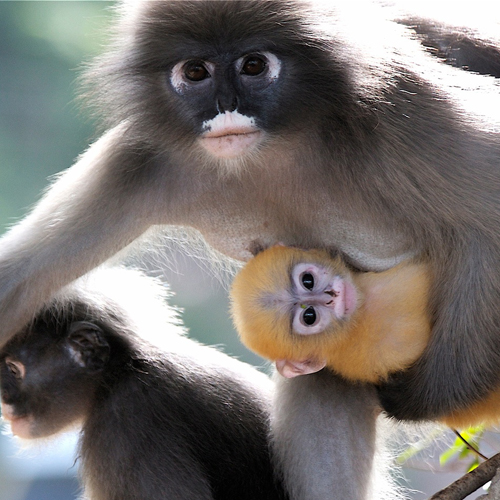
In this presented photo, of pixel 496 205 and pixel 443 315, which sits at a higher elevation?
pixel 496 205

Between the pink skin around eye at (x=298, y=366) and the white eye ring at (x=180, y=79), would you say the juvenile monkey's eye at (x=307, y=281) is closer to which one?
the pink skin around eye at (x=298, y=366)

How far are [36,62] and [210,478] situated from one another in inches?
131

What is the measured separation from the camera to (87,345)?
8.46 ft

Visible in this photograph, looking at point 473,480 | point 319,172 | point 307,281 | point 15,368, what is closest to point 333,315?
point 307,281

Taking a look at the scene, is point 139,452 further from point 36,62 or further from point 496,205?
point 36,62

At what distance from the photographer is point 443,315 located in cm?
220

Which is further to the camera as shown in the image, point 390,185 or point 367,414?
point 367,414

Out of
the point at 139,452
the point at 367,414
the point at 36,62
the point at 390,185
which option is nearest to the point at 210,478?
the point at 139,452

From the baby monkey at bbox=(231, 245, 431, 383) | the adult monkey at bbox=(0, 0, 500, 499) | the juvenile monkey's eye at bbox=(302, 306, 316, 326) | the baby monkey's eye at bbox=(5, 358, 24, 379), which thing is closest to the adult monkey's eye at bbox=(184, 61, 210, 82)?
the adult monkey at bbox=(0, 0, 500, 499)

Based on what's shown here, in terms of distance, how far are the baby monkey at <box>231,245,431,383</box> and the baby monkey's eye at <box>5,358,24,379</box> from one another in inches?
26.5

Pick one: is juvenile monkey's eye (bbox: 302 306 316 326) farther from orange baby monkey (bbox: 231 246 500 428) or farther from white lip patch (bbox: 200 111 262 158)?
white lip patch (bbox: 200 111 262 158)

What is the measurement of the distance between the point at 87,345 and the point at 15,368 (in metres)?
0.21

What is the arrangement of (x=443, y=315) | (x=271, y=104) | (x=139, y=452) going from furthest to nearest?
(x=139, y=452) < (x=443, y=315) < (x=271, y=104)

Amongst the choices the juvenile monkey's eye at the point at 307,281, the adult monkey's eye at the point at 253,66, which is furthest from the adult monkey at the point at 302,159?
the juvenile monkey's eye at the point at 307,281
